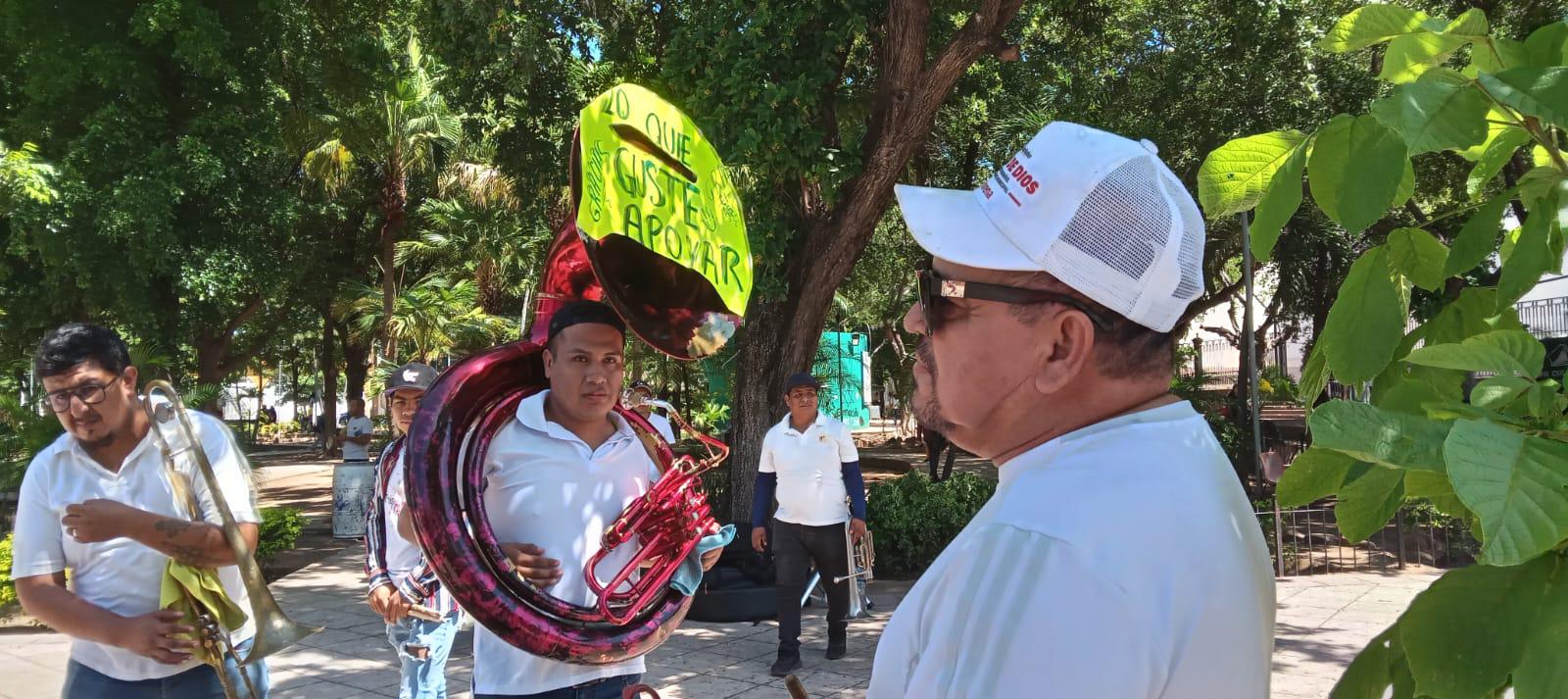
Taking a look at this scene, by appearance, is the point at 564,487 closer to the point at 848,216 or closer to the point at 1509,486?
the point at 1509,486

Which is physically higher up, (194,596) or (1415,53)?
(1415,53)

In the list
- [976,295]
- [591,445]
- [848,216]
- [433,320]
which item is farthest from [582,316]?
[433,320]

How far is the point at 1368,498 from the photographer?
1.18 m

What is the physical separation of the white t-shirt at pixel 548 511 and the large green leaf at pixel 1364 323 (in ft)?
7.13

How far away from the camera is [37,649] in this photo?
7.89m

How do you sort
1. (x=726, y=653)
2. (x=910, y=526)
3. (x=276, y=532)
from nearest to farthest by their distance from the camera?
(x=726, y=653) < (x=910, y=526) < (x=276, y=532)

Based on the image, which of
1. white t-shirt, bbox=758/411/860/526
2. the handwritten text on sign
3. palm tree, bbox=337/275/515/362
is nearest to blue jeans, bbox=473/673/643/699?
the handwritten text on sign

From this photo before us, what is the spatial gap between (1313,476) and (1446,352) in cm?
23

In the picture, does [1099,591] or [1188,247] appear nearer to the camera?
[1099,591]

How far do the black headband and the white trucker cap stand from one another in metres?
2.02

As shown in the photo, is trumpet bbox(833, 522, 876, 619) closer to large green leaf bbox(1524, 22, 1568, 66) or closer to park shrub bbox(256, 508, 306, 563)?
large green leaf bbox(1524, 22, 1568, 66)

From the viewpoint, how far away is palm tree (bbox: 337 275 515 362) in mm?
19484

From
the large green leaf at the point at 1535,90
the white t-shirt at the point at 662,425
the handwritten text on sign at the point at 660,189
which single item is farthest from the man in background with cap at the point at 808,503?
the large green leaf at the point at 1535,90

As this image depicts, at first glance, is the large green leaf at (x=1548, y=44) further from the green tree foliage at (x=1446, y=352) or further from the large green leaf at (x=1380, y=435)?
the large green leaf at (x=1380, y=435)
